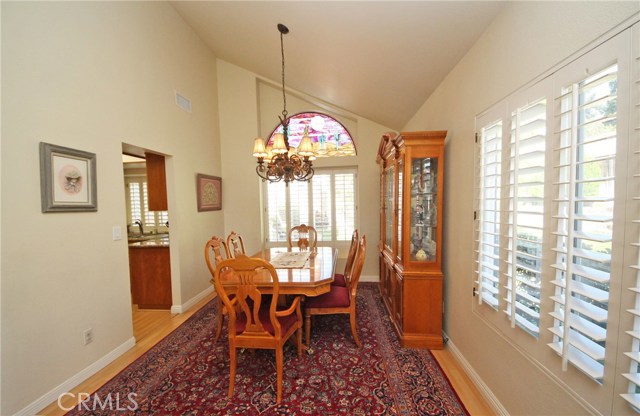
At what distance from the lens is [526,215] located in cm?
136

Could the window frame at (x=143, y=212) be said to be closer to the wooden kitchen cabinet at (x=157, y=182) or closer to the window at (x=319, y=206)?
the wooden kitchen cabinet at (x=157, y=182)

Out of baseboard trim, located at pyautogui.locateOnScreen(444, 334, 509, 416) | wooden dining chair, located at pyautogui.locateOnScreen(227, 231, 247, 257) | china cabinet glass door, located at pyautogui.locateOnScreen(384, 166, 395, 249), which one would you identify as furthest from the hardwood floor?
china cabinet glass door, located at pyautogui.locateOnScreen(384, 166, 395, 249)

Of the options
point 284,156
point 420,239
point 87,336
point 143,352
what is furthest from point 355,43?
point 143,352

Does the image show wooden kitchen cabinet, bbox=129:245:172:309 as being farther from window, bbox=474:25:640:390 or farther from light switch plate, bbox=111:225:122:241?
window, bbox=474:25:640:390

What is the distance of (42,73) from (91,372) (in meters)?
2.49

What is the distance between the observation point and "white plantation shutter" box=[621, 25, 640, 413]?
0.83 m

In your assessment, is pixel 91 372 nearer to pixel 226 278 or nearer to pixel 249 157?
pixel 226 278

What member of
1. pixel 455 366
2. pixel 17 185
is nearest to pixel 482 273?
pixel 455 366

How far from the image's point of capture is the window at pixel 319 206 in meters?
4.51

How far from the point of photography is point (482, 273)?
1.74 metres

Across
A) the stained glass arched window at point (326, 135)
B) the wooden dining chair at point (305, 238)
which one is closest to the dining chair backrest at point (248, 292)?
the wooden dining chair at point (305, 238)

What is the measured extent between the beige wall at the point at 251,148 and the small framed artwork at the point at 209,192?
0.66 ft
